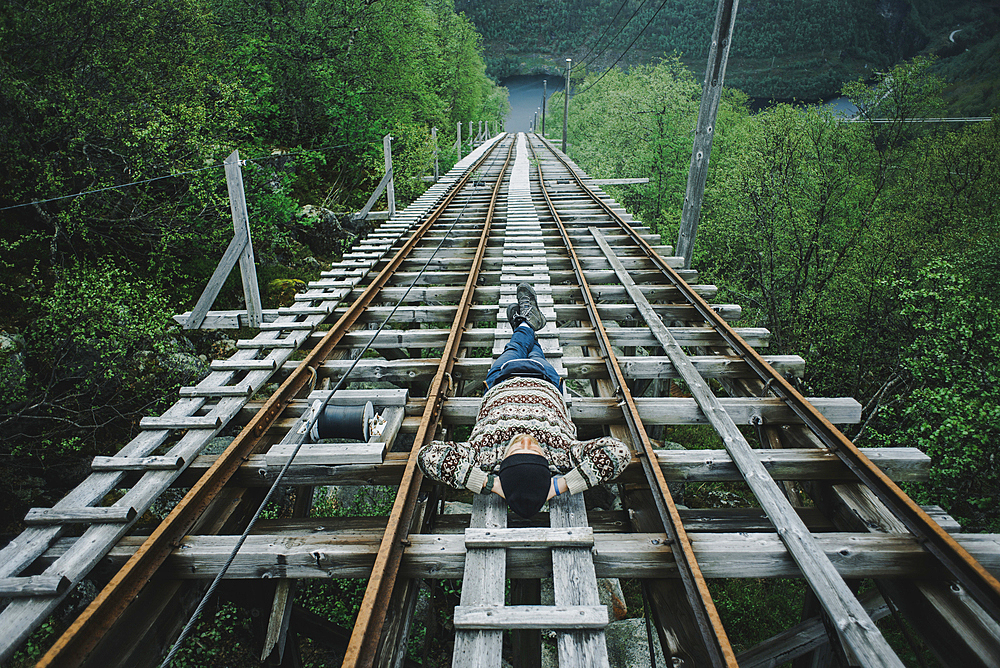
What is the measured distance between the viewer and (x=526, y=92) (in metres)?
126

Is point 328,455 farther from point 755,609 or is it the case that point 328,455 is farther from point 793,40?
point 793,40

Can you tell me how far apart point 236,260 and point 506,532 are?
4672mm

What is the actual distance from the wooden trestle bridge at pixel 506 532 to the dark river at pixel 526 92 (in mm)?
122345

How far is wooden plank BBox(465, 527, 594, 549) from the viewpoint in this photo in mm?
2375

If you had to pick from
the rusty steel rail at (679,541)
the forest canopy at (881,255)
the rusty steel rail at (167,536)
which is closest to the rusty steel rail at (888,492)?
the rusty steel rail at (679,541)

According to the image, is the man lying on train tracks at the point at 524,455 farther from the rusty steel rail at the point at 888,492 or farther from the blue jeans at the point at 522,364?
the rusty steel rail at the point at 888,492

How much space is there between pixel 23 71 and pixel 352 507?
659cm

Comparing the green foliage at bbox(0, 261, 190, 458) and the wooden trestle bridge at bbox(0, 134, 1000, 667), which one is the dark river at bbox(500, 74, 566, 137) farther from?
the wooden trestle bridge at bbox(0, 134, 1000, 667)

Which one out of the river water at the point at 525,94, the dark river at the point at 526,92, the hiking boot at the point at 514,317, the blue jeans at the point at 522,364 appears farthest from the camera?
the dark river at the point at 526,92

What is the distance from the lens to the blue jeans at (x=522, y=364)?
11.5 feet

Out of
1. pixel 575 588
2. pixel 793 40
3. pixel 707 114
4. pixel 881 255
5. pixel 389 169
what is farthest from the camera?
pixel 793 40

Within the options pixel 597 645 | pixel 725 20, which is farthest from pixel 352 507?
pixel 725 20

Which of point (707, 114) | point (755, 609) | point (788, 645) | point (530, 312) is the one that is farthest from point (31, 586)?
point (707, 114)

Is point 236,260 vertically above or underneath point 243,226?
underneath
